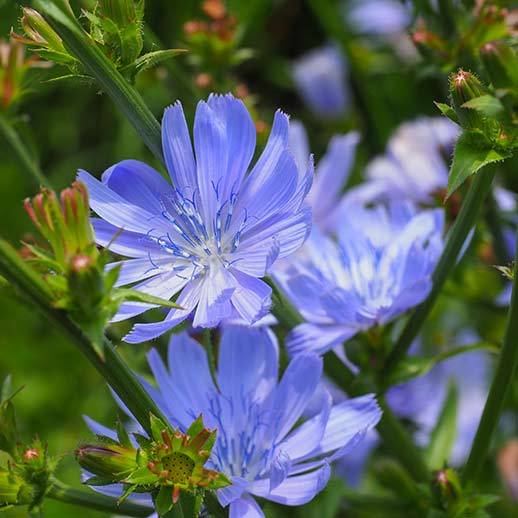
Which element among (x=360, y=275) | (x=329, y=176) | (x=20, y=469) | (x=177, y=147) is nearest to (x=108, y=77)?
(x=177, y=147)

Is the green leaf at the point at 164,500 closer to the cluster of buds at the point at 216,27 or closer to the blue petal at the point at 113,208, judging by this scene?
the blue petal at the point at 113,208

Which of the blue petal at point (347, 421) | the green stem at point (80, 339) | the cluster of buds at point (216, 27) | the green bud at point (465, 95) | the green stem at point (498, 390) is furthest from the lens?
the cluster of buds at point (216, 27)

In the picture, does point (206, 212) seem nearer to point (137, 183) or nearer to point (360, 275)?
point (137, 183)

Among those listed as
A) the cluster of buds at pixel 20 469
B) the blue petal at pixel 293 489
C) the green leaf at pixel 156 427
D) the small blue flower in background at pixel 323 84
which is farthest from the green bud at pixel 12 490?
the small blue flower in background at pixel 323 84

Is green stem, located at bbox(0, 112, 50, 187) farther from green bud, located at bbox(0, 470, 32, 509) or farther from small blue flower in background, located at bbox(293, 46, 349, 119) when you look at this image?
small blue flower in background, located at bbox(293, 46, 349, 119)

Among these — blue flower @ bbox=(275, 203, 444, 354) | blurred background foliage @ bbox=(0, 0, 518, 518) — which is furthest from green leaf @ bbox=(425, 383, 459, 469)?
blue flower @ bbox=(275, 203, 444, 354)

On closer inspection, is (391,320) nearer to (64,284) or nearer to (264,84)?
(64,284)
